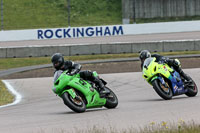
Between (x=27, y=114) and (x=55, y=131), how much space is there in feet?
10.1

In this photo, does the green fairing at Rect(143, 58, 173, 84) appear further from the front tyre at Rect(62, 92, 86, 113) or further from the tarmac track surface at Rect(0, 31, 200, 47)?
the tarmac track surface at Rect(0, 31, 200, 47)

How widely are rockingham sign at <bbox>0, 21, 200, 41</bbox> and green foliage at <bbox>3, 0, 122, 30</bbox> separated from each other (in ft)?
17.4

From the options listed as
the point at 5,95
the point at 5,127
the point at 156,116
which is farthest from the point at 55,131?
the point at 5,95

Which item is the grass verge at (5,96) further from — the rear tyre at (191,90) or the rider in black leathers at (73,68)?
the rear tyre at (191,90)

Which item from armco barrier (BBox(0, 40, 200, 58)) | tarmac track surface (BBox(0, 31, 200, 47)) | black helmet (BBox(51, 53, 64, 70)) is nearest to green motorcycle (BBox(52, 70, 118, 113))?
black helmet (BBox(51, 53, 64, 70))

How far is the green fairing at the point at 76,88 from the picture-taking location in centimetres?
908

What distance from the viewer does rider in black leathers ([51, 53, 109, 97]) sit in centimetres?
925

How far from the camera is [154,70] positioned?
10.8m

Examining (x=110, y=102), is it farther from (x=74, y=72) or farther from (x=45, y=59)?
(x=45, y=59)

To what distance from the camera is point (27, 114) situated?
9859mm

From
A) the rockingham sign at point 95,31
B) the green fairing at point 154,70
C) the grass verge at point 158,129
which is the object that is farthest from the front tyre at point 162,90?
the rockingham sign at point 95,31

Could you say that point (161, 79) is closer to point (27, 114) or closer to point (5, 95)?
point (27, 114)

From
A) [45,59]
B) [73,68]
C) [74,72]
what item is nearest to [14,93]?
[73,68]

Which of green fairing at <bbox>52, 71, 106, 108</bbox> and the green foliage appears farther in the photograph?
the green foliage
